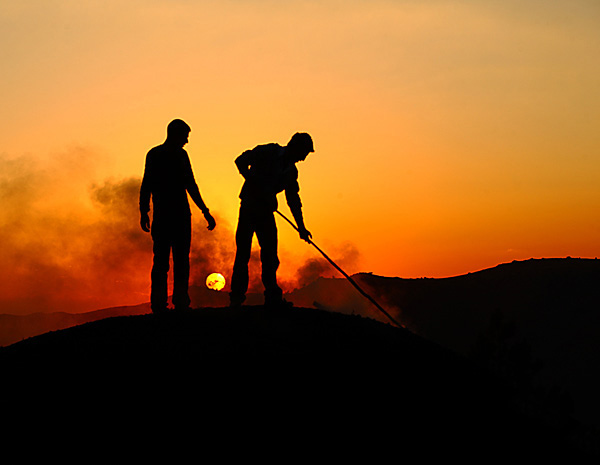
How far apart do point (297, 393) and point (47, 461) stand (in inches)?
167

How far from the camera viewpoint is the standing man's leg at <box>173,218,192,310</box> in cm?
1753

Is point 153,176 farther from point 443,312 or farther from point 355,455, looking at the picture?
point 443,312

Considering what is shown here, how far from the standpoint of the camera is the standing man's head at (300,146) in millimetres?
17547

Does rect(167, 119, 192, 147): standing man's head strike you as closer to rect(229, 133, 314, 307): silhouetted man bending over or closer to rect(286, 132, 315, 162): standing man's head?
rect(229, 133, 314, 307): silhouetted man bending over

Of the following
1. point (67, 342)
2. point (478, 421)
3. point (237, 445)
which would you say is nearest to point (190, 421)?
point (237, 445)

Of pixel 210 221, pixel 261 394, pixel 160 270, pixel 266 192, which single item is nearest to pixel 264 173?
pixel 266 192

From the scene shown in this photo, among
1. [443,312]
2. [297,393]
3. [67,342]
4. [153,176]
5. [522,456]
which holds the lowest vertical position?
[522,456]

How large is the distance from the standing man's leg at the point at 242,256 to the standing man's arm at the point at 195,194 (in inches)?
24.4

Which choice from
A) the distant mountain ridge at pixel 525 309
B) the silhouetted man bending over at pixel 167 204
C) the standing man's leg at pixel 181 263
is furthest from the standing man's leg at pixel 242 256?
the distant mountain ridge at pixel 525 309

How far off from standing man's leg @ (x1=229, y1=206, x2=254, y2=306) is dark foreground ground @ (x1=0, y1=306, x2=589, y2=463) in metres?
0.72

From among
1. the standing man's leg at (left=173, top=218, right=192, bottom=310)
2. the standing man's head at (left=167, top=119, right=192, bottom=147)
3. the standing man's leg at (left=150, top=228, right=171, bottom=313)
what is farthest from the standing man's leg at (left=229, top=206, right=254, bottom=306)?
the standing man's head at (left=167, top=119, right=192, bottom=147)

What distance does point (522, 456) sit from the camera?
47.3 ft

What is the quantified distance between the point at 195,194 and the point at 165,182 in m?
0.76

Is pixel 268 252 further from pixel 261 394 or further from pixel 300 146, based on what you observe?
pixel 261 394
